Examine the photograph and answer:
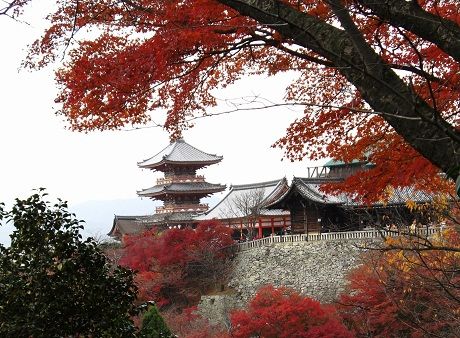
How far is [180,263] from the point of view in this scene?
22938 millimetres

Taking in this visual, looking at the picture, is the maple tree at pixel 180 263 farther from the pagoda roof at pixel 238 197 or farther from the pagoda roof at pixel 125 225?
the pagoda roof at pixel 125 225

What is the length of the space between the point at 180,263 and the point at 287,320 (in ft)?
28.6

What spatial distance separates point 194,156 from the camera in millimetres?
35125

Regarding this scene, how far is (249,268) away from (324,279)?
3130mm

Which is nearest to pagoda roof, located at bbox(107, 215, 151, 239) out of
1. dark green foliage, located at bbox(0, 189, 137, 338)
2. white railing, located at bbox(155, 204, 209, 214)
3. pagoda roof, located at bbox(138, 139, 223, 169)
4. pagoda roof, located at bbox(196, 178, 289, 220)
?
white railing, located at bbox(155, 204, 209, 214)

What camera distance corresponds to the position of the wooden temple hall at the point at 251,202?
23.2 m

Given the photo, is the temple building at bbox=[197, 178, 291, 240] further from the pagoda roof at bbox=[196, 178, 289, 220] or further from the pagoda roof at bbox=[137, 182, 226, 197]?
the pagoda roof at bbox=[137, 182, 226, 197]

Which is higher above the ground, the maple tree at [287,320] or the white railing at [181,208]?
the white railing at [181,208]

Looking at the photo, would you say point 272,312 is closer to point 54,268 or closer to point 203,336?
point 203,336

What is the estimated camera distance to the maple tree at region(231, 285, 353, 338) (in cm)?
1451

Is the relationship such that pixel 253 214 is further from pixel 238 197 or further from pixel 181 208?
pixel 181 208

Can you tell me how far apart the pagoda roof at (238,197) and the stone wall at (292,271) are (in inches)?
191

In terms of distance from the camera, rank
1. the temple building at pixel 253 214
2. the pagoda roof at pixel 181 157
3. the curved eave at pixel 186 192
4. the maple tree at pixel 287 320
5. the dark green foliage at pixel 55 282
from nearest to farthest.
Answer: the dark green foliage at pixel 55 282
the maple tree at pixel 287 320
the temple building at pixel 253 214
the curved eave at pixel 186 192
the pagoda roof at pixel 181 157

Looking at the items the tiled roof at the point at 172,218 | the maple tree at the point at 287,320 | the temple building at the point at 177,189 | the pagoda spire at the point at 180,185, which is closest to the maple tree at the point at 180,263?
the maple tree at the point at 287,320
